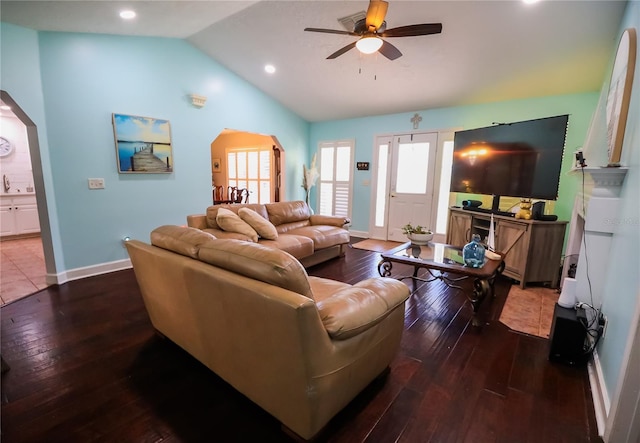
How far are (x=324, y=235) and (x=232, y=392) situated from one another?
8.24ft

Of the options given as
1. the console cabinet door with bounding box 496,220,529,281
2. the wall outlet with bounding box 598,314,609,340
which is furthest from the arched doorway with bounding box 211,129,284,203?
the wall outlet with bounding box 598,314,609,340

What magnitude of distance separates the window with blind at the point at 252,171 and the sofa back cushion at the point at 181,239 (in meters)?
5.59

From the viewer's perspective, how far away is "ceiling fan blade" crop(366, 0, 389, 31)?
2068 mm

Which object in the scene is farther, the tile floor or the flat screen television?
the flat screen television

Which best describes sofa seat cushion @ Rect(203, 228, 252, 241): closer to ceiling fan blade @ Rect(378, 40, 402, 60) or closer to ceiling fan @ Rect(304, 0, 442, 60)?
ceiling fan @ Rect(304, 0, 442, 60)

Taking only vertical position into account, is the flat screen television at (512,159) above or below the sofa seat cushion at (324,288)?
above

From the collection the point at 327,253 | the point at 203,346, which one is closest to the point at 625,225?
the point at 203,346

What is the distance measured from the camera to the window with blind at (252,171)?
7469mm

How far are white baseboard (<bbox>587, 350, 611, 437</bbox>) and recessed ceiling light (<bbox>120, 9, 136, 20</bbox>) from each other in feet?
15.7

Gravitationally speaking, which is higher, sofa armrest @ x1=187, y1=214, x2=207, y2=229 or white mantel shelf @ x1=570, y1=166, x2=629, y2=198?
white mantel shelf @ x1=570, y1=166, x2=629, y2=198

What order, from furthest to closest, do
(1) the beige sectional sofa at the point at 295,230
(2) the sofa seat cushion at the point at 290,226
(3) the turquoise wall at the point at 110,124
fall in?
(2) the sofa seat cushion at the point at 290,226 < (1) the beige sectional sofa at the point at 295,230 < (3) the turquoise wall at the point at 110,124

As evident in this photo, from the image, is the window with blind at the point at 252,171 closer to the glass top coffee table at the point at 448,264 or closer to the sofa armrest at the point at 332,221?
the sofa armrest at the point at 332,221

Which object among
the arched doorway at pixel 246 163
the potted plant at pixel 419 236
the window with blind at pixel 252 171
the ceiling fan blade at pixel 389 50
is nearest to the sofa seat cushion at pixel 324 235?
the potted plant at pixel 419 236

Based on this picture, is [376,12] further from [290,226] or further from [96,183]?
[96,183]
